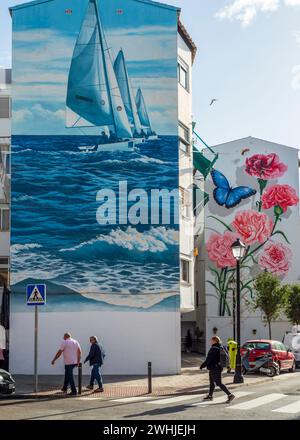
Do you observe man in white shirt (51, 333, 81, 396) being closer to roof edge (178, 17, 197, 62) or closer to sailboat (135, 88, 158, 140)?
sailboat (135, 88, 158, 140)

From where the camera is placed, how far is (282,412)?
581 inches

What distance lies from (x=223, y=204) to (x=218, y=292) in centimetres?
565

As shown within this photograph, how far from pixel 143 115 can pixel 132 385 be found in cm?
1080

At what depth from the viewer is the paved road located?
46.1 feet

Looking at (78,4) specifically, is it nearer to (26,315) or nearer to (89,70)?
(89,70)

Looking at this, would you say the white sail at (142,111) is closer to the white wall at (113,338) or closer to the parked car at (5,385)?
the white wall at (113,338)

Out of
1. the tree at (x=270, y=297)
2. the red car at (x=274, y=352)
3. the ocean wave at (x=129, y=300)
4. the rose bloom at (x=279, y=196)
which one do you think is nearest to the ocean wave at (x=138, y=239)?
the ocean wave at (x=129, y=300)

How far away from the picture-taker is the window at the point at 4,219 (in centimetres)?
3512

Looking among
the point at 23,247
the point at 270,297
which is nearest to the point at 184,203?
the point at 23,247

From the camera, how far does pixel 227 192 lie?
45.7 m

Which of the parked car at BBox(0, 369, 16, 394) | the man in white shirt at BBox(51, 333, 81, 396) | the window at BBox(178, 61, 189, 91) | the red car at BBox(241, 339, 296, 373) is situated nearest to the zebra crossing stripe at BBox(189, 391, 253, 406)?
the man in white shirt at BBox(51, 333, 81, 396)

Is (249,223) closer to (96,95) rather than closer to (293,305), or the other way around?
(293,305)

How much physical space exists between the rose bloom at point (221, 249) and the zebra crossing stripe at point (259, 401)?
26.1 metres

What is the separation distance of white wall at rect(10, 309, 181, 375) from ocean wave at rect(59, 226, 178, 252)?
99.0 inches
